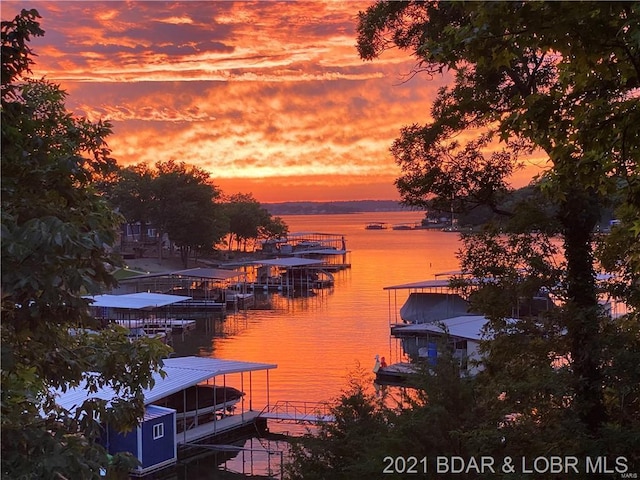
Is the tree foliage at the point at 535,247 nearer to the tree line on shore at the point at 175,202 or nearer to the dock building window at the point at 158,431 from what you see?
the dock building window at the point at 158,431

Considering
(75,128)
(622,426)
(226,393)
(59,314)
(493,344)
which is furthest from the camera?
(226,393)

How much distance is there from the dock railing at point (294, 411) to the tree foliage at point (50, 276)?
13978 millimetres

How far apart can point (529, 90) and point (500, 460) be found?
164 inches

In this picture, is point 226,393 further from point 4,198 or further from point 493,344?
point 4,198

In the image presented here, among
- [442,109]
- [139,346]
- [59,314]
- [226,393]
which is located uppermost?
[442,109]

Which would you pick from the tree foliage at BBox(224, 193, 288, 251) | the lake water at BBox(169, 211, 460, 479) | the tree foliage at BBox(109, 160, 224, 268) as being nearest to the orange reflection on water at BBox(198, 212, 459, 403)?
the lake water at BBox(169, 211, 460, 479)

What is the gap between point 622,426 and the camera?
735 cm

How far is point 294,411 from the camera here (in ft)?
65.1

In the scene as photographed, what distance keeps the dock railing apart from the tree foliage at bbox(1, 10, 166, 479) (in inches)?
550

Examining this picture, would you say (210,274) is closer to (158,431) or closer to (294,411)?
(294,411)

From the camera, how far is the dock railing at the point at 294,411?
1878 centimetres

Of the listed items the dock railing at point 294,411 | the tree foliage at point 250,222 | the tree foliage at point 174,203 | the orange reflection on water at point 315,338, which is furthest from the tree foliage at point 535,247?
the tree foliage at point 250,222

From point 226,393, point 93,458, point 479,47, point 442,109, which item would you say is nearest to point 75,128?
point 93,458

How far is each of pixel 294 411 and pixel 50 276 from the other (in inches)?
683
